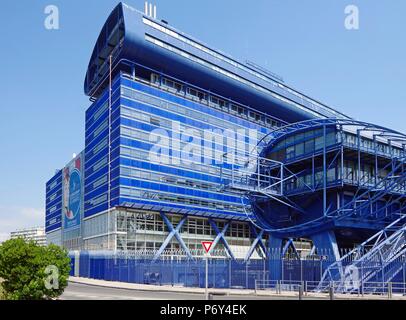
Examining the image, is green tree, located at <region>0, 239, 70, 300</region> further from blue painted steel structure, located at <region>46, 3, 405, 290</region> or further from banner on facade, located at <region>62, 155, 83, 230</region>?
banner on facade, located at <region>62, 155, 83, 230</region>

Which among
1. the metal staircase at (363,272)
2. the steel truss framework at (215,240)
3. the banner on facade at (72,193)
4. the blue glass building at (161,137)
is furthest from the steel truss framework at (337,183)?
the banner on facade at (72,193)

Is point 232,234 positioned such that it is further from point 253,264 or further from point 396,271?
point 396,271

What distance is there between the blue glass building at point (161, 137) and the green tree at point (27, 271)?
44.7 m

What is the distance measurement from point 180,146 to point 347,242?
105 feet

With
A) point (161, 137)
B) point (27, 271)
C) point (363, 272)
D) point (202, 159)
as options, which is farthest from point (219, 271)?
point (202, 159)

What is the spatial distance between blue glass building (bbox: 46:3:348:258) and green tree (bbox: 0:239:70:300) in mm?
44739

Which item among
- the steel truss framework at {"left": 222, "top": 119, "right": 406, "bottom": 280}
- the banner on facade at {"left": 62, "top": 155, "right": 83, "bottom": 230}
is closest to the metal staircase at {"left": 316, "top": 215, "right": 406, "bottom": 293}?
the steel truss framework at {"left": 222, "top": 119, "right": 406, "bottom": 280}

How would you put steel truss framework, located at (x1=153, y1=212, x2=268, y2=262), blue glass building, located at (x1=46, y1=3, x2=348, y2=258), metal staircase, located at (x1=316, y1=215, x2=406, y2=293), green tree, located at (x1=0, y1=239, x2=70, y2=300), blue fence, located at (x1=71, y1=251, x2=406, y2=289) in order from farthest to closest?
steel truss framework, located at (x1=153, y1=212, x2=268, y2=262)
blue glass building, located at (x1=46, y1=3, x2=348, y2=258)
blue fence, located at (x1=71, y1=251, x2=406, y2=289)
metal staircase, located at (x1=316, y1=215, x2=406, y2=293)
green tree, located at (x1=0, y1=239, x2=70, y2=300)

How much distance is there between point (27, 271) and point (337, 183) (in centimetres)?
3228

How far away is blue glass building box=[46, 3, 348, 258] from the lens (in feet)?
224

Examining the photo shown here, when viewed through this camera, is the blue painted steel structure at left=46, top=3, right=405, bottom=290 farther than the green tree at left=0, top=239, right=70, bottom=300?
Yes

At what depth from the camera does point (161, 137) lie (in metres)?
71.4

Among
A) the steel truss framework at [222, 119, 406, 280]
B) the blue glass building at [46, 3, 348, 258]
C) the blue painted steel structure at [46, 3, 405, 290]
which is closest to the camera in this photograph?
the steel truss framework at [222, 119, 406, 280]

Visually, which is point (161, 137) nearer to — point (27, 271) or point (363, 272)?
point (363, 272)
